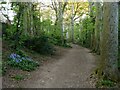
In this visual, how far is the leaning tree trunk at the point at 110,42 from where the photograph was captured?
31.9 ft

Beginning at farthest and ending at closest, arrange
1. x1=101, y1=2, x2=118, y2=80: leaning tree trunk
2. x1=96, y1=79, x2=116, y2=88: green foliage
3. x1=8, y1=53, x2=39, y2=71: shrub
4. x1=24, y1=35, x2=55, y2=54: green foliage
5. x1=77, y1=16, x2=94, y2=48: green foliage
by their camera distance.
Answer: x1=77, y1=16, x2=94, y2=48: green foliage → x1=24, y1=35, x2=55, y2=54: green foliage → x1=8, y1=53, x2=39, y2=71: shrub → x1=101, y1=2, x2=118, y2=80: leaning tree trunk → x1=96, y1=79, x2=116, y2=88: green foliage

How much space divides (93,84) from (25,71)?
347 centimetres

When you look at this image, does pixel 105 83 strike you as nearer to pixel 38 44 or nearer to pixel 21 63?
pixel 21 63

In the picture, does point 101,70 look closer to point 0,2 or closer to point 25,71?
point 25,71

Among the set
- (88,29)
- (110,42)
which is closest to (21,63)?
(110,42)

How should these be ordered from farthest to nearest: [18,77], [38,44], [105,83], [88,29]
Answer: [88,29] → [38,44] → [18,77] → [105,83]

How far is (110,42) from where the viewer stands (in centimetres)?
984

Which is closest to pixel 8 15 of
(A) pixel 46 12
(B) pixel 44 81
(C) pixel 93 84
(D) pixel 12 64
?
(D) pixel 12 64

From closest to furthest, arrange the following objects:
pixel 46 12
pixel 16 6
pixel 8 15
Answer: pixel 16 6 < pixel 8 15 < pixel 46 12

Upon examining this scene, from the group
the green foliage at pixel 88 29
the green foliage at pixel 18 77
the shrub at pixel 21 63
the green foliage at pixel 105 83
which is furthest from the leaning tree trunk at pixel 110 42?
the green foliage at pixel 88 29

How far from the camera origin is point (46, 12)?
4044 centimetres

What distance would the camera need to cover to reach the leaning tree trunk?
31.9 feet

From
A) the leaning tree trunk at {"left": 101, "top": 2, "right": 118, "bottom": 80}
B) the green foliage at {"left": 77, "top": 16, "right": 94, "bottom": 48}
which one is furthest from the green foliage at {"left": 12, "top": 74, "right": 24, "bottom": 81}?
the green foliage at {"left": 77, "top": 16, "right": 94, "bottom": 48}

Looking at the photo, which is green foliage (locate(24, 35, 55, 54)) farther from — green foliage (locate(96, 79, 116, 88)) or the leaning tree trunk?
green foliage (locate(96, 79, 116, 88))
